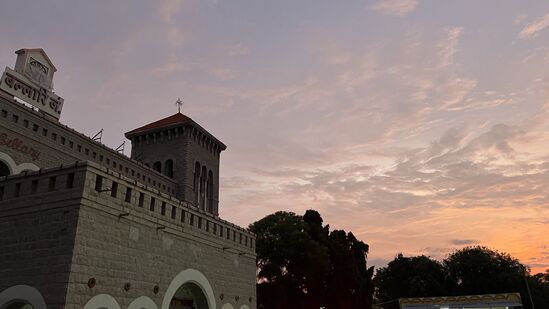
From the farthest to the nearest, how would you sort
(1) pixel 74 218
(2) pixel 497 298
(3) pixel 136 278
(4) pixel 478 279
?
(4) pixel 478 279 < (2) pixel 497 298 < (3) pixel 136 278 < (1) pixel 74 218

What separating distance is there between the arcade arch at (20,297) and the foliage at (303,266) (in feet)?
93.3

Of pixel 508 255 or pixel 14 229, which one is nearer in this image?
pixel 14 229

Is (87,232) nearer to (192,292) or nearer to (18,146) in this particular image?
(192,292)

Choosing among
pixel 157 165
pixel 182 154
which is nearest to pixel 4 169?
pixel 182 154

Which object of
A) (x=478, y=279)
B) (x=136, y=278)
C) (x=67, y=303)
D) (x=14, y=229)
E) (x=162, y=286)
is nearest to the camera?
(x=67, y=303)

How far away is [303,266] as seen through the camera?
40312mm

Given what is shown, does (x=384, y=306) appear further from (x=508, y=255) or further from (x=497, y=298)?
(x=497, y=298)

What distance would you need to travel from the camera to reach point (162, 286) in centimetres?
1817

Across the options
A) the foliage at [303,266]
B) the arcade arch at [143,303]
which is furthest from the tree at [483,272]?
the arcade arch at [143,303]

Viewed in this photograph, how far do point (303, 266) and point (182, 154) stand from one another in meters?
15.9

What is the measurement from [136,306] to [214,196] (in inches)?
1103

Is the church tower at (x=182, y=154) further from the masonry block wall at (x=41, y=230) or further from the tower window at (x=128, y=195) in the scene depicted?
the masonry block wall at (x=41, y=230)

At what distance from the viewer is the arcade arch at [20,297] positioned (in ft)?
45.2

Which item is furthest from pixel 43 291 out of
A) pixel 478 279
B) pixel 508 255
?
pixel 508 255
